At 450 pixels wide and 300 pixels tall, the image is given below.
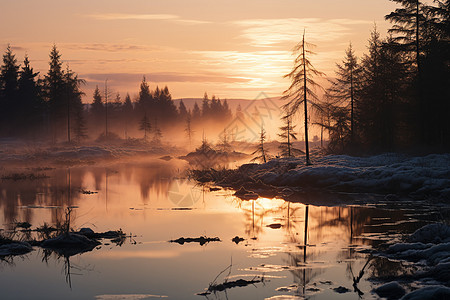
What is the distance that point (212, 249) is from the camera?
15.4m

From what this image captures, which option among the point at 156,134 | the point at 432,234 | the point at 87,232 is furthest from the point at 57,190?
the point at 156,134

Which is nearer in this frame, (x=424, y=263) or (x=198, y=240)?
(x=424, y=263)

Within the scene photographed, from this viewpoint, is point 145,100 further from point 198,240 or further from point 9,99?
point 198,240

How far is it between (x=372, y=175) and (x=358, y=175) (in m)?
0.90

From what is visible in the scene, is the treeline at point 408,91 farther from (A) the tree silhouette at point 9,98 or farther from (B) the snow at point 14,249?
(A) the tree silhouette at point 9,98

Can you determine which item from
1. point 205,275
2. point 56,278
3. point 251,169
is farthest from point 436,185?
A: point 56,278

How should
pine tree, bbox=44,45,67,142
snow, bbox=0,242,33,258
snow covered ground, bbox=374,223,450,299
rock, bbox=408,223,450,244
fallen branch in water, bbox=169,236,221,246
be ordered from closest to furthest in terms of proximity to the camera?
snow covered ground, bbox=374,223,450,299
snow, bbox=0,242,33,258
rock, bbox=408,223,450,244
fallen branch in water, bbox=169,236,221,246
pine tree, bbox=44,45,67,142

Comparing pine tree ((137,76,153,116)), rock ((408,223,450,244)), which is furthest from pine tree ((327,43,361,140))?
pine tree ((137,76,153,116))

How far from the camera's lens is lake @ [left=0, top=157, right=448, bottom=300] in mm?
11344

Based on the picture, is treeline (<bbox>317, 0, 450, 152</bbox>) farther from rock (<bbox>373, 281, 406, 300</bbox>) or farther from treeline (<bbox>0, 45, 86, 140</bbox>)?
treeline (<bbox>0, 45, 86, 140</bbox>)

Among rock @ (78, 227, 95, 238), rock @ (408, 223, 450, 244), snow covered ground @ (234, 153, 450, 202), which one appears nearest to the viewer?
rock @ (408, 223, 450, 244)

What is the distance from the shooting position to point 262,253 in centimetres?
1466

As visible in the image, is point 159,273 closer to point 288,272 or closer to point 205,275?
point 205,275

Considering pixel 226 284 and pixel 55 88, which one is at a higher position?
pixel 55 88
